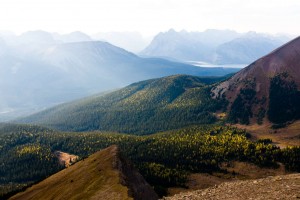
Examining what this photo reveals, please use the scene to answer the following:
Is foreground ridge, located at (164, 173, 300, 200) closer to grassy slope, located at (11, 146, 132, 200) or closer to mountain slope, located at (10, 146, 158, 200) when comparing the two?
mountain slope, located at (10, 146, 158, 200)

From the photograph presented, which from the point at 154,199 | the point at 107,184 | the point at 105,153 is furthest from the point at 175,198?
the point at 105,153

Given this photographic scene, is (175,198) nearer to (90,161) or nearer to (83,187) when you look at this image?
(83,187)

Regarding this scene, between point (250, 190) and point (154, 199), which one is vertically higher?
point (250, 190)

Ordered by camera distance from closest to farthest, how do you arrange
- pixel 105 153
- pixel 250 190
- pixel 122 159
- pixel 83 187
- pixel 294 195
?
pixel 294 195, pixel 250 190, pixel 83 187, pixel 122 159, pixel 105 153

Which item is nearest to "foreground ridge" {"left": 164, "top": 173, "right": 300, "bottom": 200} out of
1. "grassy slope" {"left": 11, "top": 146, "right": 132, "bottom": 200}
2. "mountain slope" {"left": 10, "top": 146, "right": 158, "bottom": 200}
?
"mountain slope" {"left": 10, "top": 146, "right": 158, "bottom": 200}

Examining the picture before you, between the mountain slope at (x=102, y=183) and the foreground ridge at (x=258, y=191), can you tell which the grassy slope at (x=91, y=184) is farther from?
the foreground ridge at (x=258, y=191)

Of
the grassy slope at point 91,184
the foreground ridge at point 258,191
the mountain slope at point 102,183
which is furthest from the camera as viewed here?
the grassy slope at point 91,184

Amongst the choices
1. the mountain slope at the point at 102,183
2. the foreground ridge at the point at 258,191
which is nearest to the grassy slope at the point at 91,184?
the mountain slope at the point at 102,183
